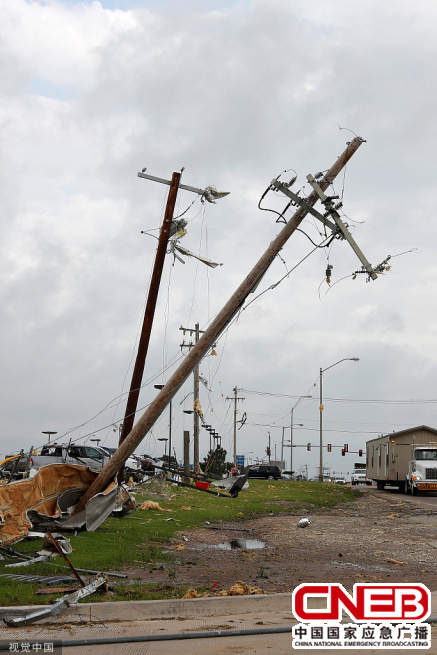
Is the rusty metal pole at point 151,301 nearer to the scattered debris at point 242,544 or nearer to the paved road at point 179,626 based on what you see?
the scattered debris at point 242,544

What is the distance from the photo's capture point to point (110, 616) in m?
7.88

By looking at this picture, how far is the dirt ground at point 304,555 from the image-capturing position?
34.1 feet

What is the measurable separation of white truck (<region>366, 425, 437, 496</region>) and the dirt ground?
15.5 meters

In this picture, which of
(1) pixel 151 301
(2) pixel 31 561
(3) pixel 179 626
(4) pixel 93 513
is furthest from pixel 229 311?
(3) pixel 179 626

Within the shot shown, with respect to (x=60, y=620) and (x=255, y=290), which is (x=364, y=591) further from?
(x=255, y=290)

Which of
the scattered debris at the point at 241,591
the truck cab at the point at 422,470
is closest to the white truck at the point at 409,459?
the truck cab at the point at 422,470

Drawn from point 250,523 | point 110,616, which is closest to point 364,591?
point 110,616

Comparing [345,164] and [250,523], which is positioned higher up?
[345,164]

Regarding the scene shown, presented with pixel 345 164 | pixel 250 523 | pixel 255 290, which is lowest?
pixel 250 523

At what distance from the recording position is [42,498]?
46.3 ft

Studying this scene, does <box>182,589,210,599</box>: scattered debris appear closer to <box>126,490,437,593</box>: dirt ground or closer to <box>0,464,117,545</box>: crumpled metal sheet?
<box>126,490,437,593</box>: dirt ground

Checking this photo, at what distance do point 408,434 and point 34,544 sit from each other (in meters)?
30.8

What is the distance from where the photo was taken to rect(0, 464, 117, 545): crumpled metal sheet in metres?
12.9

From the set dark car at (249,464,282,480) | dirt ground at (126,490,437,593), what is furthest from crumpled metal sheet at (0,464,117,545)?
dark car at (249,464,282,480)
